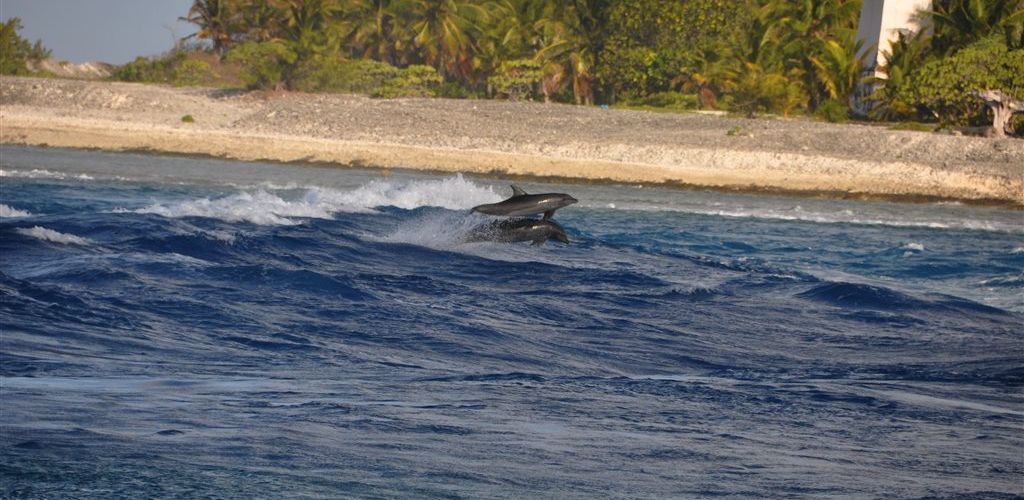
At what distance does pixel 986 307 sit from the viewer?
1591 cm

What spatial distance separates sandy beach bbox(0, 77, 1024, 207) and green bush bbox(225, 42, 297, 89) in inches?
52.5

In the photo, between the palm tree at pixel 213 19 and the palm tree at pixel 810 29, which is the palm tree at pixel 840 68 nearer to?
the palm tree at pixel 810 29

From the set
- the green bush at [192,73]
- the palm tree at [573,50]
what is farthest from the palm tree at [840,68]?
the green bush at [192,73]

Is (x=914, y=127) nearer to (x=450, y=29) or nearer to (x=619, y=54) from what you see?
(x=619, y=54)

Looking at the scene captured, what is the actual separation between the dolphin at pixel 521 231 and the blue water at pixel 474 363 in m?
0.30

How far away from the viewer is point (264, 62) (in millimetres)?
52906

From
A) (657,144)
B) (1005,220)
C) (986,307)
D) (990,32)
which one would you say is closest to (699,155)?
(657,144)

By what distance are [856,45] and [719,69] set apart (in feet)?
17.8

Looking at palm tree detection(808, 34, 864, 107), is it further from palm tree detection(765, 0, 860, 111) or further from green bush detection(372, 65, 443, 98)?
green bush detection(372, 65, 443, 98)

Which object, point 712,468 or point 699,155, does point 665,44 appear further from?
point 712,468

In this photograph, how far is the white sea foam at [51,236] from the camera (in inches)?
619

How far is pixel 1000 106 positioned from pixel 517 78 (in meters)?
20.4

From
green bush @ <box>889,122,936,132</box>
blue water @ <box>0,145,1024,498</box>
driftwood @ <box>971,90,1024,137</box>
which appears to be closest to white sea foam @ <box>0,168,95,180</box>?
blue water @ <box>0,145,1024,498</box>

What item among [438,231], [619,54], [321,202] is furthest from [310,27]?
[438,231]
